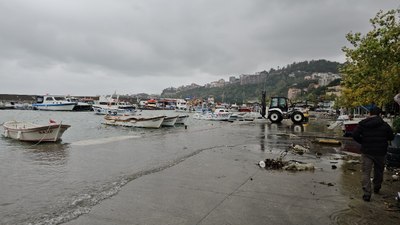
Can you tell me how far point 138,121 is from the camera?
32500mm

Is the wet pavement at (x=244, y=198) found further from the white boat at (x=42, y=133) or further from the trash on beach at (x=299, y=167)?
the white boat at (x=42, y=133)

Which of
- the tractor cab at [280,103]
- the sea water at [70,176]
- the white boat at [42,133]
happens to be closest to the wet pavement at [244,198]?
the sea water at [70,176]

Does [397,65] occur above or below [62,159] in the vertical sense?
above

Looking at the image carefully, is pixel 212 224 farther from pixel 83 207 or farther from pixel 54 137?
pixel 54 137

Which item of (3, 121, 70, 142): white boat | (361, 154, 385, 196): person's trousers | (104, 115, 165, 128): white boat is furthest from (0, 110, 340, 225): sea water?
(104, 115, 165, 128): white boat

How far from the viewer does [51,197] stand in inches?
234

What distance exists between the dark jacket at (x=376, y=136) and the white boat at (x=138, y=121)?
26810mm

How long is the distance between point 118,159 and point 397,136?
8.49 m

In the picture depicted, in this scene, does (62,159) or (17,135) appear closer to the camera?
(62,159)

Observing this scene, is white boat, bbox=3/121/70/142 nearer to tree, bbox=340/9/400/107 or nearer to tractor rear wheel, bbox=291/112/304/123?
tree, bbox=340/9/400/107

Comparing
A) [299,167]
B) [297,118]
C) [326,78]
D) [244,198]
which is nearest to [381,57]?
[299,167]

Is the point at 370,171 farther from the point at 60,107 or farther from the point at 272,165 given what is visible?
the point at 60,107

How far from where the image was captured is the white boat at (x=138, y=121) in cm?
3166

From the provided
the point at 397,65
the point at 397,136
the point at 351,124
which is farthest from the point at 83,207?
the point at 351,124
